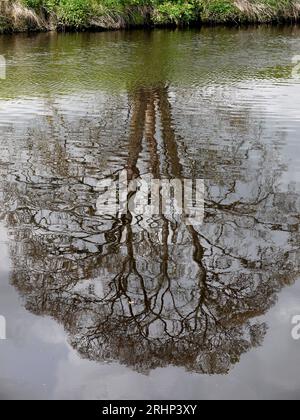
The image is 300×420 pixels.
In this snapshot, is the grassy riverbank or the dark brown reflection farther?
the grassy riverbank

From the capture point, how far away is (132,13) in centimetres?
2102

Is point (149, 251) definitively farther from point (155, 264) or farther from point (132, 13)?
point (132, 13)

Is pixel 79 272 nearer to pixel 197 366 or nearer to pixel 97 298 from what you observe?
pixel 97 298

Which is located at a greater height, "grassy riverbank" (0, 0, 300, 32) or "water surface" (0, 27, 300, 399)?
"grassy riverbank" (0, 0, 300, 32)

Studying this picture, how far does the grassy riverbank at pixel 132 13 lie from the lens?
64.5ft

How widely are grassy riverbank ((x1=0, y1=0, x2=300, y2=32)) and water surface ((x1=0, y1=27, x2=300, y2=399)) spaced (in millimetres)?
9626

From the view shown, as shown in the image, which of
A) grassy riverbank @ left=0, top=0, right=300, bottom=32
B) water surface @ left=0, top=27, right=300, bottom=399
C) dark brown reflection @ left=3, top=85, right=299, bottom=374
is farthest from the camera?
grassy riverbank @ left=0, top=0, right=300, bottom=32

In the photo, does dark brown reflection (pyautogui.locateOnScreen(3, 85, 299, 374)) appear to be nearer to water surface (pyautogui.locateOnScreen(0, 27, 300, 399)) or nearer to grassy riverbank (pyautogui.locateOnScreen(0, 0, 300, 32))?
water surface (pyautogui.locateOnScreen(0, 27, 300, 399))

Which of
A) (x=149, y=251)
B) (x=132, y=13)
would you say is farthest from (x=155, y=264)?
(x=132, y=13)

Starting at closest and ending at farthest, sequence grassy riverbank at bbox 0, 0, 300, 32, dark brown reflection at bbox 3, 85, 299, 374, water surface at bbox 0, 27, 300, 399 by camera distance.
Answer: water surface at bbox 0, 27, 300, 399
dark brown reflection at bbox 3, 85, 299, 374
grassy riverbank at bbox 0, 0, 300, 32

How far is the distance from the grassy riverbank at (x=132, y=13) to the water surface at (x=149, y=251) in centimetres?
963

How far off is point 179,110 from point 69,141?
2359 mm

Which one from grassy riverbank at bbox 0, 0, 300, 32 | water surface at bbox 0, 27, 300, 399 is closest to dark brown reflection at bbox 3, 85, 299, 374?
water surface at bbox 0, 27, 300, 399

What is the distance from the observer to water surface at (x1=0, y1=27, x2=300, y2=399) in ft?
13.5
